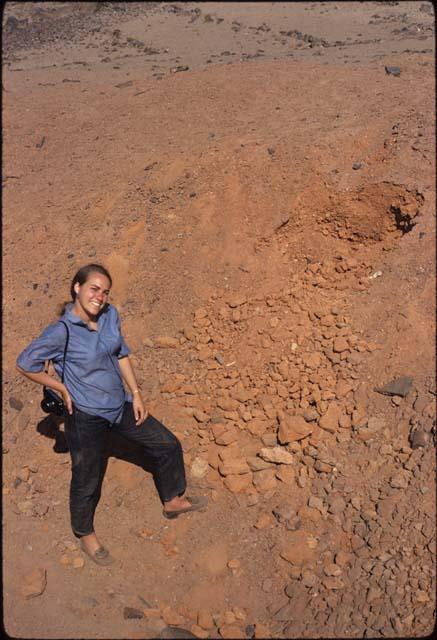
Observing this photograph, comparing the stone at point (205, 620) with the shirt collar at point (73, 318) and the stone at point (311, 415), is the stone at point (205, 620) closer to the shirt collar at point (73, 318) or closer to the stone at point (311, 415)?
the stone at point (311, 415)

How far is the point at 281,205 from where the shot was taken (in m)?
5.25

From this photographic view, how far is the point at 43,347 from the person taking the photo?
336cm

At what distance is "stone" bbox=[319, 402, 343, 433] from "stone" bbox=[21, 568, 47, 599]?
A: 2145mm

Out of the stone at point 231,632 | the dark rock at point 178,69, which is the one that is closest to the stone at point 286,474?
the stone at point 231,632

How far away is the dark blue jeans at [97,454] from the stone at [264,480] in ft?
1.74

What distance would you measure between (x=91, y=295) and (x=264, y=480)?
1839 mm

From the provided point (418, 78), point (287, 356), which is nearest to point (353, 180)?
point (287, 356)

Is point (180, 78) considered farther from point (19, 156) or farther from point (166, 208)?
point (166, 208)

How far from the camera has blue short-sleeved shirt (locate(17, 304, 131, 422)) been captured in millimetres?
3373

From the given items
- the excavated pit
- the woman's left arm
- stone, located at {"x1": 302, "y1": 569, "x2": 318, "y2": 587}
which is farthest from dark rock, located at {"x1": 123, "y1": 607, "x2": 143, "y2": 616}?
the excavated pit

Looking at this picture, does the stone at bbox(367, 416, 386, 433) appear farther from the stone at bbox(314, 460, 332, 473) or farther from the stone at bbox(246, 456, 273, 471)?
the stone at bbox(246, 456, 273, 471)

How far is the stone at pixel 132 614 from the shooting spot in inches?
145

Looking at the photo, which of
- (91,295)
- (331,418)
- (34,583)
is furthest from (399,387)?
(34,583)

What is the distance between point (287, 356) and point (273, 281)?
0.72m
